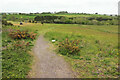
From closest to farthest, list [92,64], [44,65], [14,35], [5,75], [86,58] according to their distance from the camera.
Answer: [5,75], [44,65], [92,64], [86,58], [14,35]

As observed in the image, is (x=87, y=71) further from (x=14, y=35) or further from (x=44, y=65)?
(x=14, y=35)

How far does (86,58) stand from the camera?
11.1 meters

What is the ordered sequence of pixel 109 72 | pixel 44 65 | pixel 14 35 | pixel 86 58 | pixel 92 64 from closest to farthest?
pixel 109 72 → pixel 44 65 → pixel 92 64 → pixel 86 58 → pixel 14 35

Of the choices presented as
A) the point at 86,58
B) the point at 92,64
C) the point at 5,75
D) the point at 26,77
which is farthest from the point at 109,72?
the point at 5,75

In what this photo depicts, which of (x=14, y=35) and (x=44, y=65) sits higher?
(x=14, y=35)

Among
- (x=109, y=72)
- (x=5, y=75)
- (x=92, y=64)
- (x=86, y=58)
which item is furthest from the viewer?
(x=86, y=58)

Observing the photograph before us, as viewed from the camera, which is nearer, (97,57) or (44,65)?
(44,65)

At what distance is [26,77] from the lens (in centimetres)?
746

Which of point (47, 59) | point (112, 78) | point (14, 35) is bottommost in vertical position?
point (112, 78)

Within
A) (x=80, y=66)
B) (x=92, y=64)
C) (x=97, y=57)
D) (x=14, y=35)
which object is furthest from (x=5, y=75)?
(x=14, y=35)

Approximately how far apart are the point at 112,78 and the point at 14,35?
533 inches

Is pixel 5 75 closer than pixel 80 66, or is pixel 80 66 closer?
pixel 5 75

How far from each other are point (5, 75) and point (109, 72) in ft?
23.8

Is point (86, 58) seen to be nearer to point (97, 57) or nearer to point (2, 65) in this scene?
point (97, 57)
